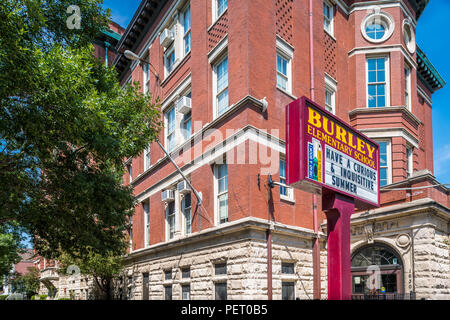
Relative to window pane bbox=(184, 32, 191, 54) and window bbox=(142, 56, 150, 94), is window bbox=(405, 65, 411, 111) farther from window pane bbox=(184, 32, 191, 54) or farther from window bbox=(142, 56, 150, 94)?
window bbox=(142, 56, 150, 94)

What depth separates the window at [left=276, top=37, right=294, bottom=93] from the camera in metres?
18.7

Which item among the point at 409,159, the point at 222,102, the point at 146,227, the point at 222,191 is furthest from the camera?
the point at 146,227

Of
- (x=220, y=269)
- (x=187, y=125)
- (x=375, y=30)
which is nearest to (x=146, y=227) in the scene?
(x=187, y=125)

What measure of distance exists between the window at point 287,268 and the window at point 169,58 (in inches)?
524

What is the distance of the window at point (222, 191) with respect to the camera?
57.1 feet

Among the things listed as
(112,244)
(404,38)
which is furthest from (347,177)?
(404,38)

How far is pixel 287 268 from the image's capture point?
17.1m

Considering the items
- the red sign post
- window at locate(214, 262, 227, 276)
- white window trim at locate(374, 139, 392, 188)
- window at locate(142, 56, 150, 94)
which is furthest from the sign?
window at locate(142, 56, 150, 94)

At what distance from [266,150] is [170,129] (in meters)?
8.68

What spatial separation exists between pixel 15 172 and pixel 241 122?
814 cm

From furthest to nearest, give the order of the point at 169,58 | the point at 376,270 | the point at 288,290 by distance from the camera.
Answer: the point at 169,58
the point at 376,270
the point at 288,290

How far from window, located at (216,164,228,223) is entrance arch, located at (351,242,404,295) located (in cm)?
590

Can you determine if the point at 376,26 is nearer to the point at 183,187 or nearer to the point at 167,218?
the point at 183,187
